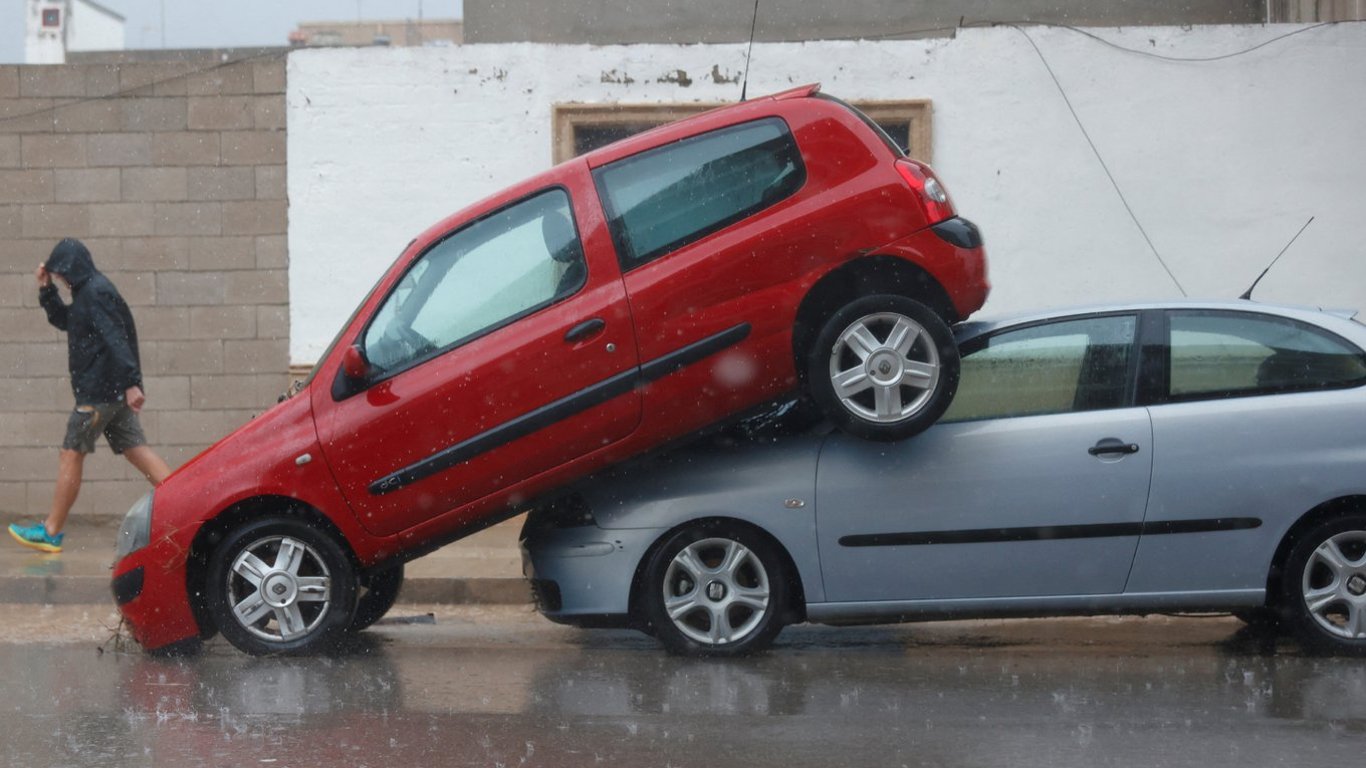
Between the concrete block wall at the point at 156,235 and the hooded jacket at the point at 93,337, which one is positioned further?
the concrete block wall at the point at 156,235

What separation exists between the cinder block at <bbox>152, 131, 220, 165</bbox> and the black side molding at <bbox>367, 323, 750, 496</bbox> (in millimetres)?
6075

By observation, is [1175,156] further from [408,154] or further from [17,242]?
[17,242]

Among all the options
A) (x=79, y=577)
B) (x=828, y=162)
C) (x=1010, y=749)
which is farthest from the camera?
(x=79, y=577)

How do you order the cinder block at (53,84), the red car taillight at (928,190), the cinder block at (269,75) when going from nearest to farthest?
the red car taillight at (928,190) → the cinder block at (269,75) → the cinder block at (53,84)

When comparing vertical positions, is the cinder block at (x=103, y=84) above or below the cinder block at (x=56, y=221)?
above

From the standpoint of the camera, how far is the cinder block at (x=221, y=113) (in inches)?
474

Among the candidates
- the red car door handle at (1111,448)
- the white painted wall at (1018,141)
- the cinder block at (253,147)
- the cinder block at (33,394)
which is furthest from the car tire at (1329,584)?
the cinder block at (33,394)

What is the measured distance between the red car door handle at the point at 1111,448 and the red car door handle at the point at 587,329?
1.91 m

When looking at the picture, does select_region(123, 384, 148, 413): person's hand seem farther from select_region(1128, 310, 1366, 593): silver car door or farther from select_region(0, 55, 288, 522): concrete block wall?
select_region(1128, 310, 1366, 593): silver car door

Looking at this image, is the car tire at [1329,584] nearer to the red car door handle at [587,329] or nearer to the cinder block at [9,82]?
the red car door handle at [587,329]

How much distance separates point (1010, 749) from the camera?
197 inches

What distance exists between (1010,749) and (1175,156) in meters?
7.70

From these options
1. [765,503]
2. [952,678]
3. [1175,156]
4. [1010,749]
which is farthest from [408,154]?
[1010,749]

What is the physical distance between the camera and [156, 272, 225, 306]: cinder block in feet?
39.5
